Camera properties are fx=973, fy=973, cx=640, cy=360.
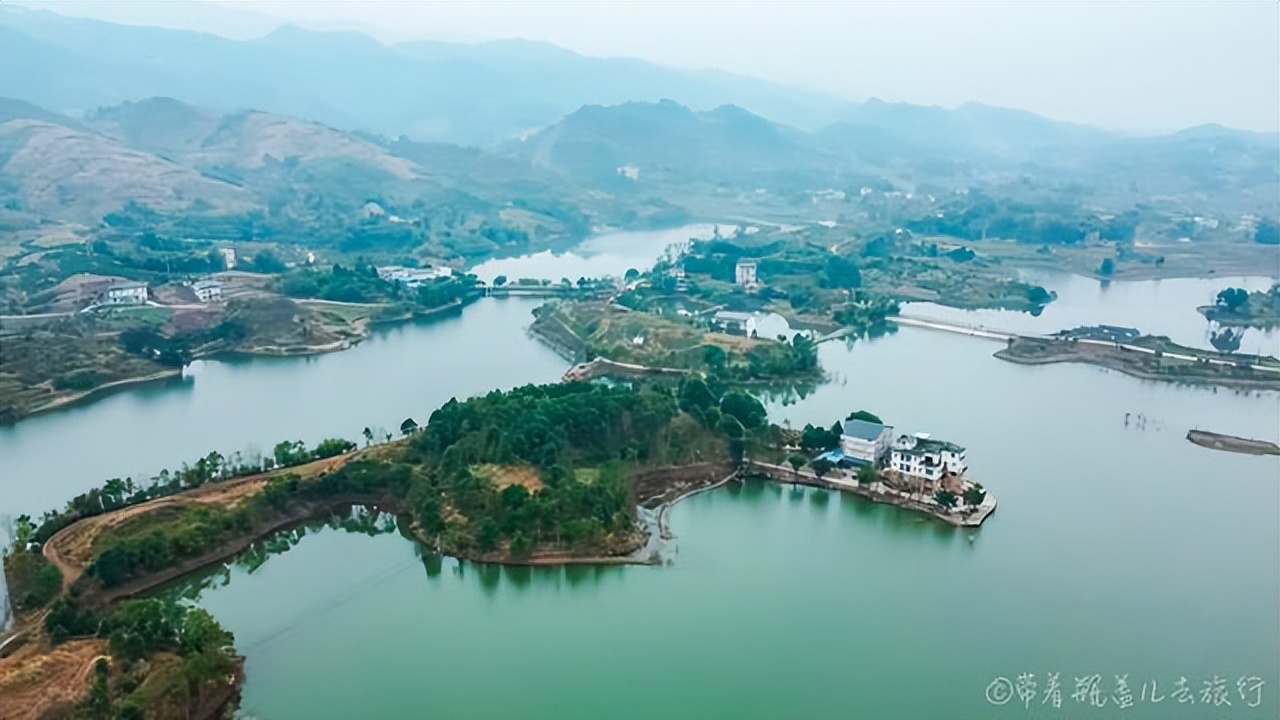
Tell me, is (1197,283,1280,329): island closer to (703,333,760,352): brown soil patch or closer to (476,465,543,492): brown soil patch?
(703,333,760,352): brown soil patch

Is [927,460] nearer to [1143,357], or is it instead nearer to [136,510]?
[136,510]

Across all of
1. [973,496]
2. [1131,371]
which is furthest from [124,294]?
[1131,371]

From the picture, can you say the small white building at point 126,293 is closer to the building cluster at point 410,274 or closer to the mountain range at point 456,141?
the building cluster at point 410,274

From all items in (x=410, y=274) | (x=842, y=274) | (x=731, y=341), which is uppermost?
(x=842, y=274)

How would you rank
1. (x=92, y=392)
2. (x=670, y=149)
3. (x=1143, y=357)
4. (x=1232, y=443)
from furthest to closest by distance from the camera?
(x=670, y=149)
(x=1143, y=357)
(x=92, y=392)
(x=1232, y=443)

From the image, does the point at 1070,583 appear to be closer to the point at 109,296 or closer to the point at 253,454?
the point at 253,454

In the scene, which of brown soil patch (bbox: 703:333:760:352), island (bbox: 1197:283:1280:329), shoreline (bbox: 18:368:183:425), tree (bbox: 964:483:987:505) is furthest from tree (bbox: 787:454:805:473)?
island (bbox: 1197:283:1280:329)

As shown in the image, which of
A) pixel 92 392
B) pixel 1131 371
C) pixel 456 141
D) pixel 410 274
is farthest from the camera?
pixel 456 141
